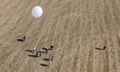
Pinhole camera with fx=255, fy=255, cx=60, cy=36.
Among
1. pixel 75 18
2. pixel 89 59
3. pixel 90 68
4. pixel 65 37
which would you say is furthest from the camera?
pixel 75 18

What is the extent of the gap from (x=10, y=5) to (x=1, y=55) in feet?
26.0

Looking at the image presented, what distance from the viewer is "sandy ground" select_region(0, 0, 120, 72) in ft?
40.5

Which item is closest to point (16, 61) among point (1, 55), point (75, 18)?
point (1, 55)

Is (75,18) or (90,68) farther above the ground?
(75,18)

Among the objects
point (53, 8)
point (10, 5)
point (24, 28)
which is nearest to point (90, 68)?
point (24, 28)

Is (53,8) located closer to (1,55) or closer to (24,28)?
(24,28)

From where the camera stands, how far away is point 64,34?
15508 millimetres

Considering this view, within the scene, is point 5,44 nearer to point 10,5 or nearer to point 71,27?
point 71,27

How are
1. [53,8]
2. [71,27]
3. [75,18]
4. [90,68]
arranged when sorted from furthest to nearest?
[53,8]
[75,18]
[71,27]
[90,68]

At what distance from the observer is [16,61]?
1276cm

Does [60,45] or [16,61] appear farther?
[60,45]

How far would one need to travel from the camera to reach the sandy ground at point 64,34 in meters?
12.4

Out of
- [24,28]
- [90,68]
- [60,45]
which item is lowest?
[90,68]

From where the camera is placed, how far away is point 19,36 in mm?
15500
